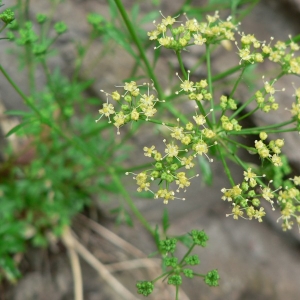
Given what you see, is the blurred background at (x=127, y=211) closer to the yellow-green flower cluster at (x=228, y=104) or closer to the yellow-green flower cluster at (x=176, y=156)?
the yellow-green flower cluster at (x=176, y=156)

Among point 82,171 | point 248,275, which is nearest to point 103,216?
point 82,171

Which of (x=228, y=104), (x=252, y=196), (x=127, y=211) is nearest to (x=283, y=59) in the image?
(x=228, y=104)

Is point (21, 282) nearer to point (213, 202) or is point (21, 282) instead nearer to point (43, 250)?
point (43, 250)

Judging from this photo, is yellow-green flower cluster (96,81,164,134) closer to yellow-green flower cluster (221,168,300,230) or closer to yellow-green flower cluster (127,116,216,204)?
yellow-green flower cluster (127,116,216,204)

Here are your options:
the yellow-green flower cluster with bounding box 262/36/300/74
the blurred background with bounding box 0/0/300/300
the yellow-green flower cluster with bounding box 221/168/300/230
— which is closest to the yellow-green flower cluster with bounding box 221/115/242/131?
the yellow-green flower cluster with bounding box 221/168/300/230

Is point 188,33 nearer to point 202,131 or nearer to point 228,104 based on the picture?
point 228,104

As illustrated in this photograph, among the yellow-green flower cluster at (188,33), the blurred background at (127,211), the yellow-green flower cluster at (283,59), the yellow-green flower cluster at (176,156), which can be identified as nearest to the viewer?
the yellow-green flower cluster at (176,156)

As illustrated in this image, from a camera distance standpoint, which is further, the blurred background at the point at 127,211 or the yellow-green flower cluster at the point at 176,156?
the blurred background at the point at 127,211

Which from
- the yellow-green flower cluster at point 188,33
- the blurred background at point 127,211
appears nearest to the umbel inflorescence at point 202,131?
the yellow-green flower cluster at point 188,33

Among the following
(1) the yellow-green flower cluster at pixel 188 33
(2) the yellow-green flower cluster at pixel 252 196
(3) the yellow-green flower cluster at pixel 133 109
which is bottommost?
(2) the yellow-green flower cluster at pixel 252 196

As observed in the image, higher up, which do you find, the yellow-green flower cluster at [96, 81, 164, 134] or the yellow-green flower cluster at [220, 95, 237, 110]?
the yellow-green flower cluster at [220, 95, 237, 110]

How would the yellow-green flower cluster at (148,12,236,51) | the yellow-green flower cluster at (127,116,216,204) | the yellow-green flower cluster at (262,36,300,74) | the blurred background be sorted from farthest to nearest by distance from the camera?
1. the blurred background
2. the yellow-green flower cluster at (262,36,300,74)
3. the yellow-green flower cluster at (148,12,236,51)
4. the yellow-green flower cluster at (127,116,216,204)
